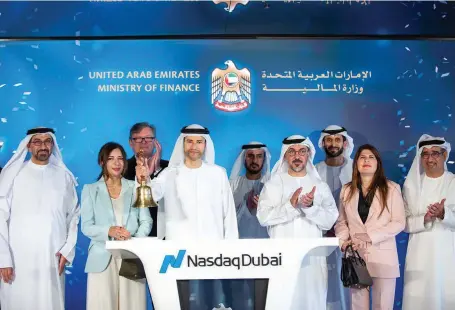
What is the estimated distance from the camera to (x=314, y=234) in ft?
17.5

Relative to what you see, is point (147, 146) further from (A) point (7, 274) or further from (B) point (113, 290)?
(A) point (7, 274)

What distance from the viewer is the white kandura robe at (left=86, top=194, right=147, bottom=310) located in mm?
5070

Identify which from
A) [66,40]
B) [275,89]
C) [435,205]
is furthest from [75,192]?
[435,205]

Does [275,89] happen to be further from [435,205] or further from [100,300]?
[100,300]

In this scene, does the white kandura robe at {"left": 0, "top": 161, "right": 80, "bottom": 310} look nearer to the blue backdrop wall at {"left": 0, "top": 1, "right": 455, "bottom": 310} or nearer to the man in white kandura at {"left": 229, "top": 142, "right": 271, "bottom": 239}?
the blue backdrop wall at {"left": 0, "top": 1, "right": 455, "bottom": 310}

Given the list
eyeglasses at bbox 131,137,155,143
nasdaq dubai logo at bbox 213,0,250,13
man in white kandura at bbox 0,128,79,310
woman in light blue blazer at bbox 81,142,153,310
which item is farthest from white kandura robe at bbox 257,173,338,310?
nasdaq dubai logo at bbox 213,0,250,13

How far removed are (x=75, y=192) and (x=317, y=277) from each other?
87.3 inches

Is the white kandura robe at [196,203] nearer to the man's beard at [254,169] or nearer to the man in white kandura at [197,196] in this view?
the man in white kandura at [197,196]

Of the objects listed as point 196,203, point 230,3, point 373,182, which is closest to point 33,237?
point 196,203

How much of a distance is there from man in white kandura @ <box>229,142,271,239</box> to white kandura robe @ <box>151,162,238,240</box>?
1.41ft

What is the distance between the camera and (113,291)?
5109 mm

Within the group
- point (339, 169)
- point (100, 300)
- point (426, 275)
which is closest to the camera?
point (100, 300)

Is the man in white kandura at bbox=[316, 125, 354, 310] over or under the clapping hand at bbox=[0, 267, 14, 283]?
over

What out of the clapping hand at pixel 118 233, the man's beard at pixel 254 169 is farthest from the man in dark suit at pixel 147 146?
the clapping hand at pixel 118 233
